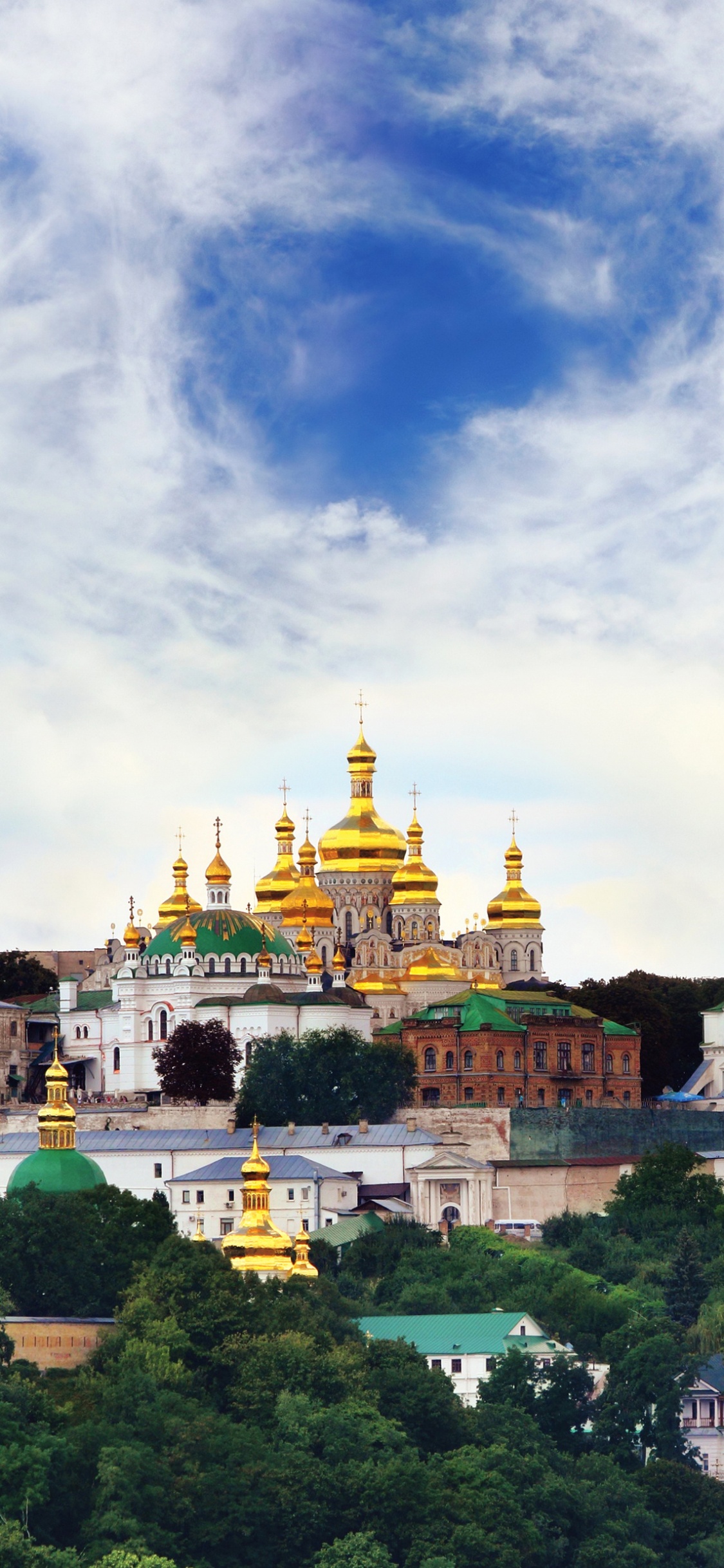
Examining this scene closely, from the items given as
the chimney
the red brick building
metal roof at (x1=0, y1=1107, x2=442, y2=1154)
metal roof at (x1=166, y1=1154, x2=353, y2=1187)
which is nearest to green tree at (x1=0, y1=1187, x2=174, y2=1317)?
metal roof at (x1=166, y1=1154, x2=353, y2=1187)

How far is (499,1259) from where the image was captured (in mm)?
91188

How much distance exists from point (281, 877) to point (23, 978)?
26.6ft

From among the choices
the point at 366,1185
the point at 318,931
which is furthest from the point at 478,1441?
the point at 318,931

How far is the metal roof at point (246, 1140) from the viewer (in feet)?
320

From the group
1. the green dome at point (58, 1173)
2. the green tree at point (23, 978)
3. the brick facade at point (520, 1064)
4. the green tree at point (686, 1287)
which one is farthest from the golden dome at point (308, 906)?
the green dome at point (58, 1173)

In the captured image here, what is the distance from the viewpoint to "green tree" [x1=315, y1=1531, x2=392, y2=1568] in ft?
237

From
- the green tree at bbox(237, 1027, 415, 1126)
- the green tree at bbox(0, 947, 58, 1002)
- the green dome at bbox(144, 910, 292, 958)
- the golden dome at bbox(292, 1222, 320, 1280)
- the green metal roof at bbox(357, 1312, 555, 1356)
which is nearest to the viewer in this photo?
the golden dome at bbox(292, 1222, 320, 1280)

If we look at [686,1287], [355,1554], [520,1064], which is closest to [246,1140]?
[520,1064]

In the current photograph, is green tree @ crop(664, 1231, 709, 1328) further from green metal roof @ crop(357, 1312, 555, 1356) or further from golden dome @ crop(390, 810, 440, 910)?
golden dome @ crop(390, 810, 440, 910)

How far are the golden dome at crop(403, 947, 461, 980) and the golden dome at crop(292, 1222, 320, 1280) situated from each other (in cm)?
2633

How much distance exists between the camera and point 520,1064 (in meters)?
106

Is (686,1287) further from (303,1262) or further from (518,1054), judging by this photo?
(518,1054)

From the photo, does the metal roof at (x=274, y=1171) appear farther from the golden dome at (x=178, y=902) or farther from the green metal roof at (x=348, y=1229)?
the golden dome at (x=178, y=902)

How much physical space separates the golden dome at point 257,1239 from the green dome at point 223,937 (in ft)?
78.9
